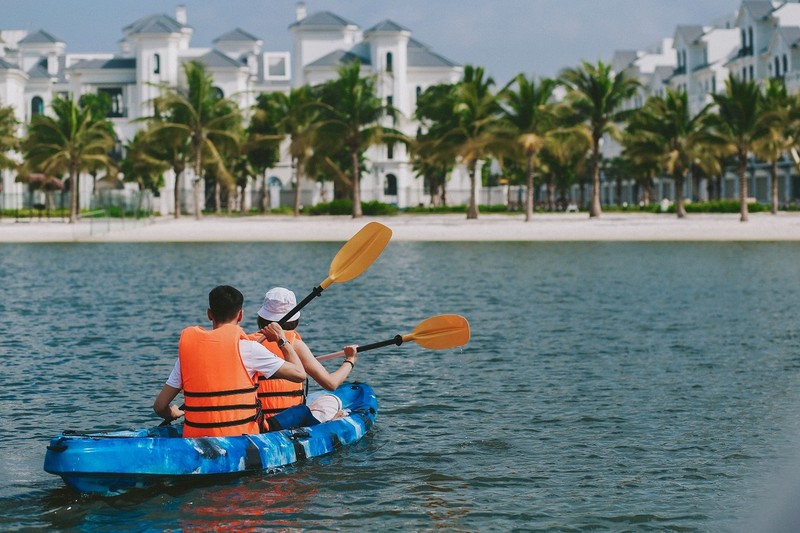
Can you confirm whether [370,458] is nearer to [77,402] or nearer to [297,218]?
[77,402]

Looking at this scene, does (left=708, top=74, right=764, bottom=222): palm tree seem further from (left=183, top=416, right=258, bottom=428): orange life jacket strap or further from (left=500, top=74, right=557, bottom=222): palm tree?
(left=183, top=416, right=258, bottom=428): orange life jacket strap

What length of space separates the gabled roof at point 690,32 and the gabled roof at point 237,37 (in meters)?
41.4

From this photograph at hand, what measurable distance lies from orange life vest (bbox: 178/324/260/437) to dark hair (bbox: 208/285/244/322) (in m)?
0.08

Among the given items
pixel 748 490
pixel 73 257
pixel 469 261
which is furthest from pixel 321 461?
pixel 73 257

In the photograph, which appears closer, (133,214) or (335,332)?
(335,332)

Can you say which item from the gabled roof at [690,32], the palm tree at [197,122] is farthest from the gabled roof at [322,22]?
the palm tree at [197,122]

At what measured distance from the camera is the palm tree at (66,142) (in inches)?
2382

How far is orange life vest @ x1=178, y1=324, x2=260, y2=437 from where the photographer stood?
25.9 feet

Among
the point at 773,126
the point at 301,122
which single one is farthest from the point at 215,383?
the point at 301,122

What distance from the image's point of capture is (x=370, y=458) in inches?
378

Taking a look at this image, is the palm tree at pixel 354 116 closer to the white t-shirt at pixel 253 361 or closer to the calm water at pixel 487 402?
the calm water at pixel 487 402

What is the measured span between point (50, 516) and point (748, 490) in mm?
5102

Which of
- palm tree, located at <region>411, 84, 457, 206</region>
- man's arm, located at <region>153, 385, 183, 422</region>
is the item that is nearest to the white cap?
man's arm, located at <region>153, 385, 183, 422</region>

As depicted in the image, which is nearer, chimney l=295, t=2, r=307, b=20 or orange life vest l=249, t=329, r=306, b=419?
orange life vest l=249, t=329, r=306, b=419
